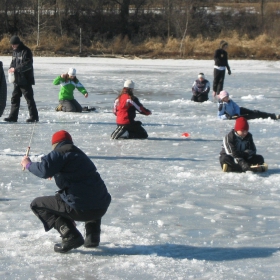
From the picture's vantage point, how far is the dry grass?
116 feet

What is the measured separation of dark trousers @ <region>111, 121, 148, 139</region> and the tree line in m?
33.0

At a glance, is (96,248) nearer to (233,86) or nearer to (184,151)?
(184,151)

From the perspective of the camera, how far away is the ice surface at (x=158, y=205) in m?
4.84

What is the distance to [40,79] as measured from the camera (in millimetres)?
22031

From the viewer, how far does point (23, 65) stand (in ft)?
38.4

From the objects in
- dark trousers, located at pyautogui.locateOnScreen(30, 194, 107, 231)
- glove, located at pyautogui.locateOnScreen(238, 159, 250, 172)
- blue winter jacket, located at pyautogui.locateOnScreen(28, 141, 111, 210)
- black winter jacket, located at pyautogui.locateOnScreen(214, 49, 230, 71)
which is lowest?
glove, located at pyautogui.locateOnScreen(238, 159, 250, 172)

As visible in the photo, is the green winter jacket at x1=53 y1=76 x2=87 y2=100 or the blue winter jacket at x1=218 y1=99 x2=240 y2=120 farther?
the green winter jacket at x1=53 y1=76 x2=87 y2=100

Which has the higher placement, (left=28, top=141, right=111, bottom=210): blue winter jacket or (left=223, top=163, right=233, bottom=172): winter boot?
(left=28, top=141, right=111, bottom=210): blue winter jacket

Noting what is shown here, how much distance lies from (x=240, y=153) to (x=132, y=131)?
2.97 m

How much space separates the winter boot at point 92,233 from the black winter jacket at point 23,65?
6965mm

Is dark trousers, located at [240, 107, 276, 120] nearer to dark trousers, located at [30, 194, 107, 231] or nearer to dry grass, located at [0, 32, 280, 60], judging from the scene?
dark trousers, located at [30, 194, 107, 231]

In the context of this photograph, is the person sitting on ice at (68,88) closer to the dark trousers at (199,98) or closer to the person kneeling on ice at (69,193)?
the dark trousers at (199,98)

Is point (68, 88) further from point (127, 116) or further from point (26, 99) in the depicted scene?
point (127, 116)

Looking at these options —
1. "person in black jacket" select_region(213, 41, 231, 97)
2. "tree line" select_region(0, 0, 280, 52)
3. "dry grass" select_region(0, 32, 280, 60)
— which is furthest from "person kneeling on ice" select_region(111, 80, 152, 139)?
"tree line" select_region(0, 0, 280, 52)
